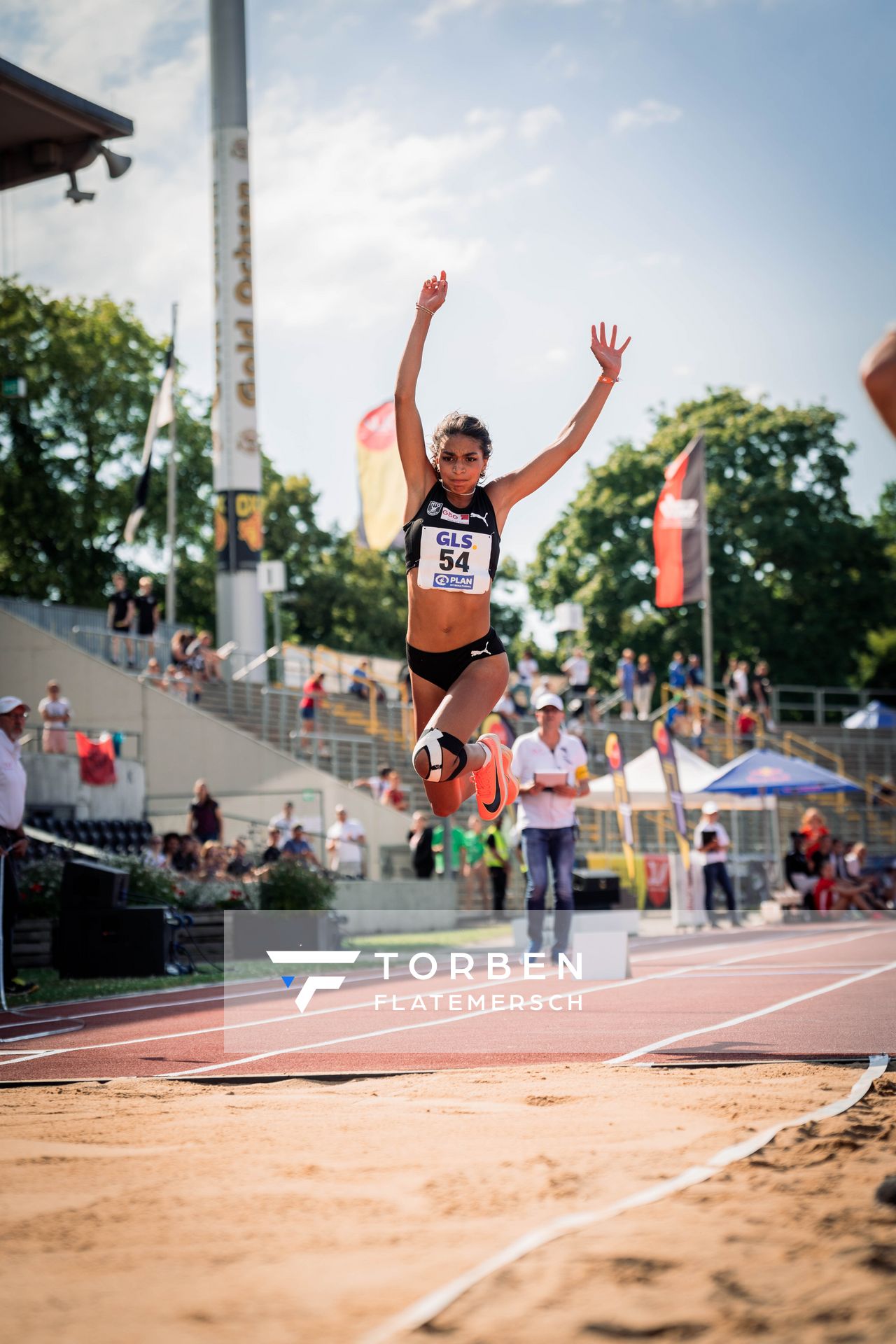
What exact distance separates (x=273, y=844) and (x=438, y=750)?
13827 millimetres

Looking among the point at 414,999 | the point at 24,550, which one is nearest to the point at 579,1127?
the point at 414,999

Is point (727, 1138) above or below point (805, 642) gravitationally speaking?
below

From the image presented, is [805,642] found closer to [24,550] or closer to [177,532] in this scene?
[177,532]

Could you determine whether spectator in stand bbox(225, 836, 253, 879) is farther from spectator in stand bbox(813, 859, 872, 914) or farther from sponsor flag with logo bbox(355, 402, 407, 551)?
spectator in stand bbox(813, 859, 872, 914)

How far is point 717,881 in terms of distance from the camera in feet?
72.9

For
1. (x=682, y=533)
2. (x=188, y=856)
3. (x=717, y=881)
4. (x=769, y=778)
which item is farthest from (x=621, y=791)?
(x=682, y=533)

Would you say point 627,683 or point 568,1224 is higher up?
point 627,683

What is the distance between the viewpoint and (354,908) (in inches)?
790

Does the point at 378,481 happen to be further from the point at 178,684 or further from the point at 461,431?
the point at 461,431

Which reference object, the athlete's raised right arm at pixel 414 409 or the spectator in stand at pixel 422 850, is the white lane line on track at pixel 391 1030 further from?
the spectator in stand at pixel 422 850

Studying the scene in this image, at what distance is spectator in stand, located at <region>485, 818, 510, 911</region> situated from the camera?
2034cm

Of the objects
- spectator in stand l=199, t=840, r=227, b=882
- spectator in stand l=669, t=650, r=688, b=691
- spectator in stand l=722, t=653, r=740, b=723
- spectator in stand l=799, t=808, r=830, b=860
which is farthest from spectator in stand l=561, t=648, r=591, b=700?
spectator in stand l=199, t=840, r=227, b=882

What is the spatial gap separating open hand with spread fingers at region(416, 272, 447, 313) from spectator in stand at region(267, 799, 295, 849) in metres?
14.0

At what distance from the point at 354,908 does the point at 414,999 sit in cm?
1050
